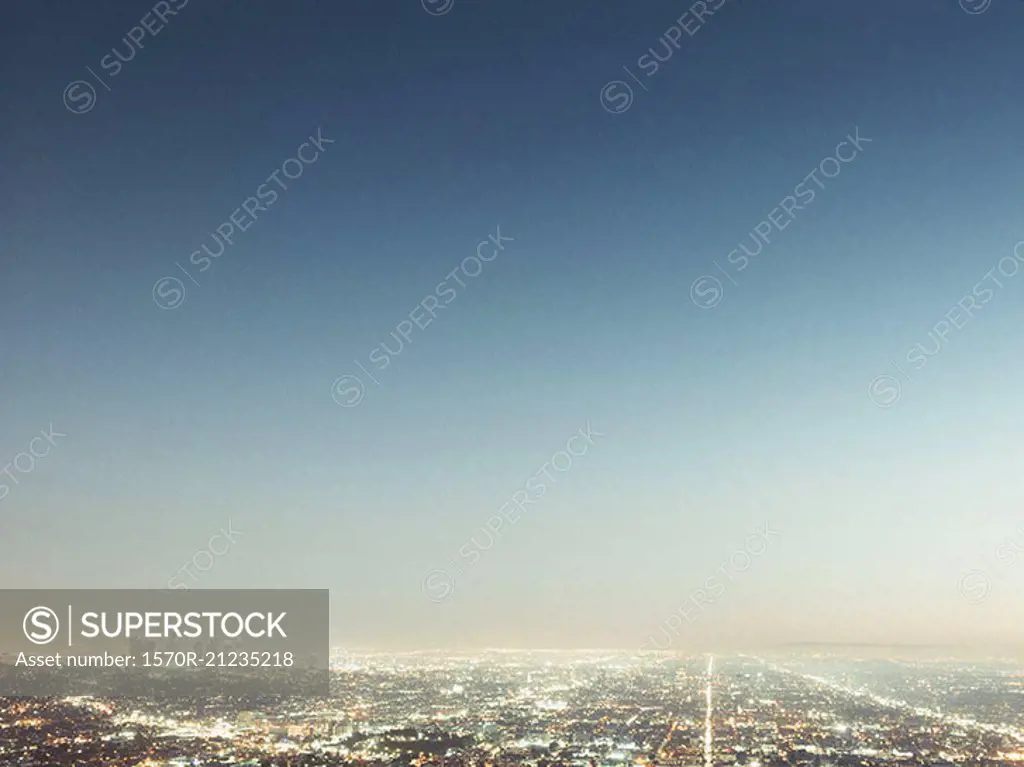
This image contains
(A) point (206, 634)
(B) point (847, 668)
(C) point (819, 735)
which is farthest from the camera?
(B) point (847, 668)

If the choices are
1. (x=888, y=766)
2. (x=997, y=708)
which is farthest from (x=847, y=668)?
(x=888, y=766)

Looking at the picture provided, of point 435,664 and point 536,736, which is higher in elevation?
point 536,736

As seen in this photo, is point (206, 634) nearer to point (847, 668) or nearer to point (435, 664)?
point (435, 664)

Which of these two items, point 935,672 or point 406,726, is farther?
point 935,672

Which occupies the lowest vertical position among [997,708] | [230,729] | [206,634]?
[997,708]

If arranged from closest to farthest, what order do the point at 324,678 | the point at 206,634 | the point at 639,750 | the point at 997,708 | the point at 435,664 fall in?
the point at 206,634, the point at 639,750, the point at 997,708, the point at 324,678, the point at 435,664

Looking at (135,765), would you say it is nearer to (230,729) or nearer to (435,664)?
(230,729)

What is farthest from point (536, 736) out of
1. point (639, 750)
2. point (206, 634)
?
point (206, 634)
